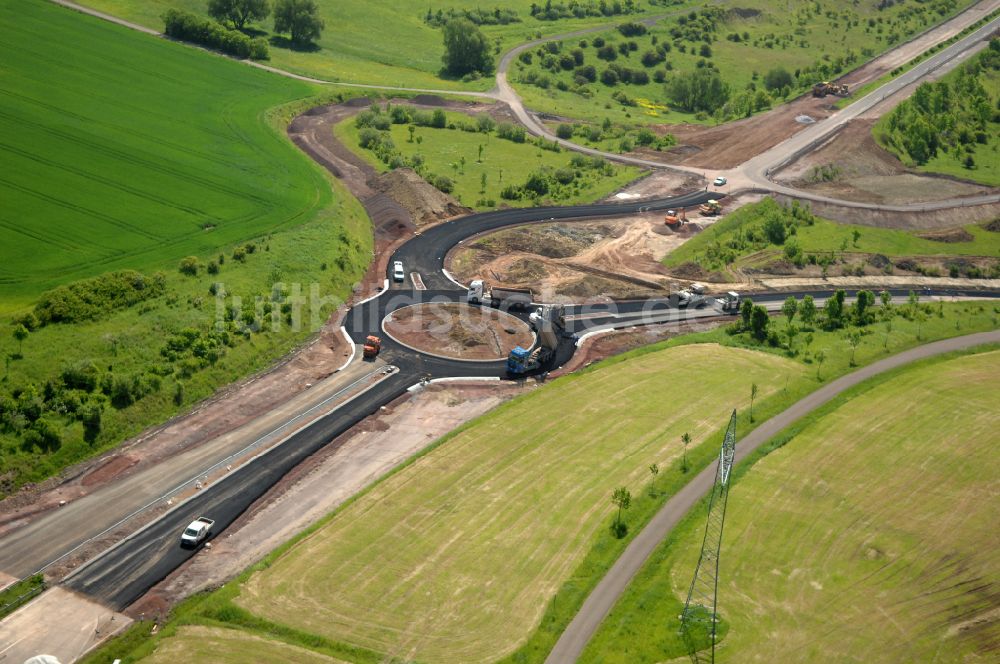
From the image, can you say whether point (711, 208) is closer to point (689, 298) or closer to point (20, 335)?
point (689, 298)

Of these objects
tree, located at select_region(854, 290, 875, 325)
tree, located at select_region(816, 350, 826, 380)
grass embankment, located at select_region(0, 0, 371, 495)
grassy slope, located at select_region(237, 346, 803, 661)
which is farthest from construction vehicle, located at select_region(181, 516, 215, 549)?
tree, located at select_region(854, 290, 875, 325)

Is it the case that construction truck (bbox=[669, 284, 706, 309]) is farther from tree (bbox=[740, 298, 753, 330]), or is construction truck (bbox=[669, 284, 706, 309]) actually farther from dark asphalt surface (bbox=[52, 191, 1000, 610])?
tree (bbox=[740, 298, 753, 330])

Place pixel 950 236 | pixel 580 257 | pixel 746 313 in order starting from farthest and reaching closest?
pixel 950 236, pixel 580 257, pixel 746 313

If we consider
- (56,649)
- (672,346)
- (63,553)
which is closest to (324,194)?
(672,346)

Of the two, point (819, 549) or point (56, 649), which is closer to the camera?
point (56, 649)

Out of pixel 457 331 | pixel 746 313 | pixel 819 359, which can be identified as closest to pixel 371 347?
pixel 457 331

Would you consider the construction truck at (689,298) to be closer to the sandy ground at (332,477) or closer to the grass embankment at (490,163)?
the sandy ground at (332,477)

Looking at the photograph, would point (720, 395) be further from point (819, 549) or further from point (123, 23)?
point (123, 23)

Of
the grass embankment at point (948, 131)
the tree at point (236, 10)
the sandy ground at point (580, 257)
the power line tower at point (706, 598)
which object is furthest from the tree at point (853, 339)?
the tree at point (236, 10)
